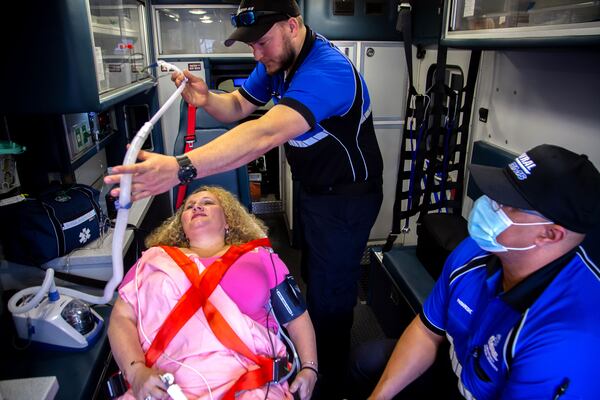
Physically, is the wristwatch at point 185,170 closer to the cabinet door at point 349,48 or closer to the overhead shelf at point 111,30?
the overhead shelf at point 111,30

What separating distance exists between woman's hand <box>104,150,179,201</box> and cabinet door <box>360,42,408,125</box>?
8.60 ft

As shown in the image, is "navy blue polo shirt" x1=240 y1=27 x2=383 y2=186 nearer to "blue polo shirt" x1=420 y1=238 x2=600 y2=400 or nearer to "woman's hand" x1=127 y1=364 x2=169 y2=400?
"blue polo shirt" x1=420 y1=238 x2=600 y2=400

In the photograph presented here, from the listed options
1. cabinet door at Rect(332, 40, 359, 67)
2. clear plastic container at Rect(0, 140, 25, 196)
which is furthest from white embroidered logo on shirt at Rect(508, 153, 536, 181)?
cabinet door at Rect(332, 40, 359, 67)

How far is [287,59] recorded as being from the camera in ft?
6.57

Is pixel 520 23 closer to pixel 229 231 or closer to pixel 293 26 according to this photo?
Result: pixel 293 26

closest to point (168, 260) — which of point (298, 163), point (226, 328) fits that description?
point (226, 328)

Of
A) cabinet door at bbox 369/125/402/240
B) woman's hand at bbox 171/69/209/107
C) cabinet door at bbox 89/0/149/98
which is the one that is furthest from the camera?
cabinet door at bbox 369/125/402/240

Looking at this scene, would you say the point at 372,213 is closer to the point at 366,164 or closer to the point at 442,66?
the point at 366,164

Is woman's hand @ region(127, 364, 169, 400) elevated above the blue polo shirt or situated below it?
below

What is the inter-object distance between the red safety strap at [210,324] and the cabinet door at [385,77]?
2328 millimetres

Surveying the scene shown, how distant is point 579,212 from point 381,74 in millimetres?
2609

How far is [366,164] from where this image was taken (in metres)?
2.20

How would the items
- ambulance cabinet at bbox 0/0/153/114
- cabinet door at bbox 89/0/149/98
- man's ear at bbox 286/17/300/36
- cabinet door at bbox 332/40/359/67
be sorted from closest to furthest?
ambulance cabinet at bbox 0/0/153/114 < man's ear at bbox 286/17/300/36 < cabinet door at bbox 89/0/149/98 < cabinet door at bbox 332/40/359/67

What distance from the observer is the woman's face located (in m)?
2.00
